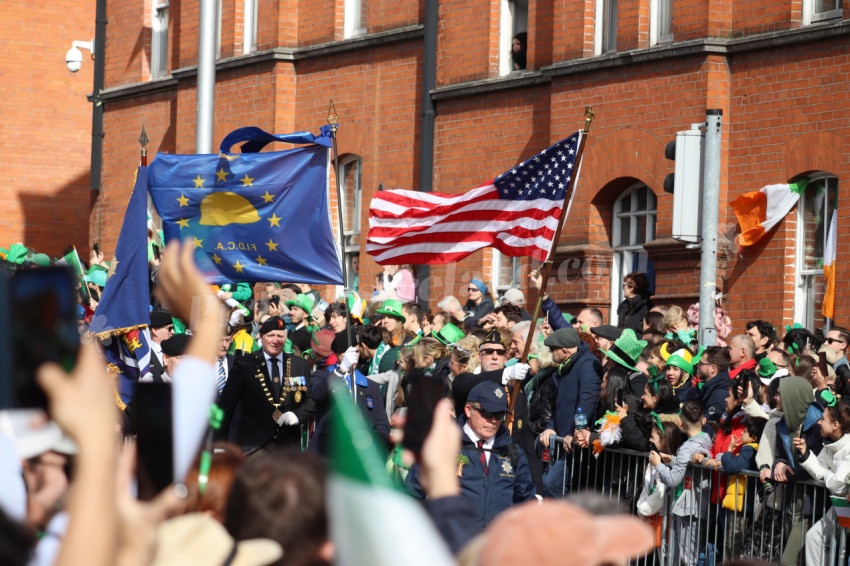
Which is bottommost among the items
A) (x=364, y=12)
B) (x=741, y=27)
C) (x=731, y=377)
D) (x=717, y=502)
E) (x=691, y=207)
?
(x=717, y=502)

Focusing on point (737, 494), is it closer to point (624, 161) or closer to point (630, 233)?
point (624, 161)

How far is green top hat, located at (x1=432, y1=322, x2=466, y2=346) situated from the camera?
13.6m

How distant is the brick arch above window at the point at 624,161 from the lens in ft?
56.7

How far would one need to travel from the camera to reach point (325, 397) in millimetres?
11234

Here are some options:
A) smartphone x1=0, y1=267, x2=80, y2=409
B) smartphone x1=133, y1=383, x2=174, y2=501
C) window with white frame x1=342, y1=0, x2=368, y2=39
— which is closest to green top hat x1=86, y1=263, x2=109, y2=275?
window with white frame x1=342, y1=0, x2=368, y2=39

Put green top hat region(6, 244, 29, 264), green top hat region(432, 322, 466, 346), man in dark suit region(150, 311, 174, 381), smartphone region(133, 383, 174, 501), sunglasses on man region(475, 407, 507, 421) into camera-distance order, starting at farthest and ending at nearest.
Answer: green top hat region(6, 244, 29, 264) < green top hat region(432, 322, 466, 346) < man in dark suit region(150, 311, 174, 381) < sunglasses on man region(475, 407, 507, 421) < smartphone region(133, 383, 174, 501)

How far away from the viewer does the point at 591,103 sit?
18.3m

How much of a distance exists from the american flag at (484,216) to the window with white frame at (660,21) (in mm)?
5889

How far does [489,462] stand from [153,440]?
5.15m

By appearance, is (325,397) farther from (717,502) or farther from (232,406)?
(717,502)

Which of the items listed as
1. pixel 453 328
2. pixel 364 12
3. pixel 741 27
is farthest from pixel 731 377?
pixel 364 12

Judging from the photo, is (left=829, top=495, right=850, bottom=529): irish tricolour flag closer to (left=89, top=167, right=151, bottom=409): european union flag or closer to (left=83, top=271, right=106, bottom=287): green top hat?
(left=89, top=167, right=151, bottom=409): european union flag

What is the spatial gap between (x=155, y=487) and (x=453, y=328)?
10839 mm

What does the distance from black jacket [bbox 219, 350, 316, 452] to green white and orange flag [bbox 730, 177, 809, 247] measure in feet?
21.7
